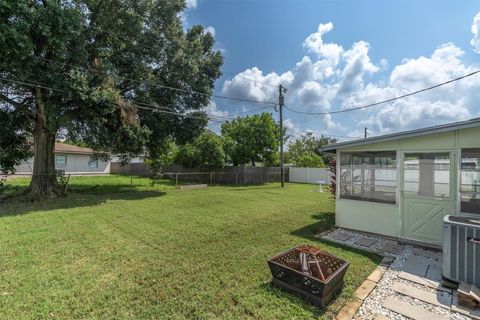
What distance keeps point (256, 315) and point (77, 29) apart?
33.3 feet

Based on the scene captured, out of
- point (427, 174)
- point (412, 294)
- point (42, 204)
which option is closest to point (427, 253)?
point (427, 174)

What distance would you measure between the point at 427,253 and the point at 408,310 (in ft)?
7.91

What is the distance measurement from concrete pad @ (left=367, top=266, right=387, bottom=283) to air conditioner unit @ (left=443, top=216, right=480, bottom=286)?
76cm

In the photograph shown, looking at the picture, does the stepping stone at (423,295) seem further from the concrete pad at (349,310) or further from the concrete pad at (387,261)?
the concrete pad at (349,310)

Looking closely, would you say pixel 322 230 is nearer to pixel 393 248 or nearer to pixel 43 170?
pixel 393 248

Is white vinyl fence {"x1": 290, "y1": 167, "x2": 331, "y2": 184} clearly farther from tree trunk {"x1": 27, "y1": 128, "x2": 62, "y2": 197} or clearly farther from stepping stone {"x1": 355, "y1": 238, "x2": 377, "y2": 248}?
tree trunk {"x1": 27, "y1": 128, "x2": 62, "y2": 197}

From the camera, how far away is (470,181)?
4621 mm

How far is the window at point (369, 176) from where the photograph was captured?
216 inches

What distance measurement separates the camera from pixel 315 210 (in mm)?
8547

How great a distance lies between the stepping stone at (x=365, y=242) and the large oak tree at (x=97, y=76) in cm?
864

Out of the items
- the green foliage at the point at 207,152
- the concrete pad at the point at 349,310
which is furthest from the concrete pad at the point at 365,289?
the green foliage at the point at 207,152

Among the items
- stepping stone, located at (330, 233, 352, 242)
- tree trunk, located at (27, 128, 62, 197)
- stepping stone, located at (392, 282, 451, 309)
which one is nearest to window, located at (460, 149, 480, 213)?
stepping stone, located at (330, 233, 352, 242)

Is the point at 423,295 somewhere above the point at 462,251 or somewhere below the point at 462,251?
below

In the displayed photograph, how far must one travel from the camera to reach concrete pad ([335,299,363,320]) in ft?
8.79
